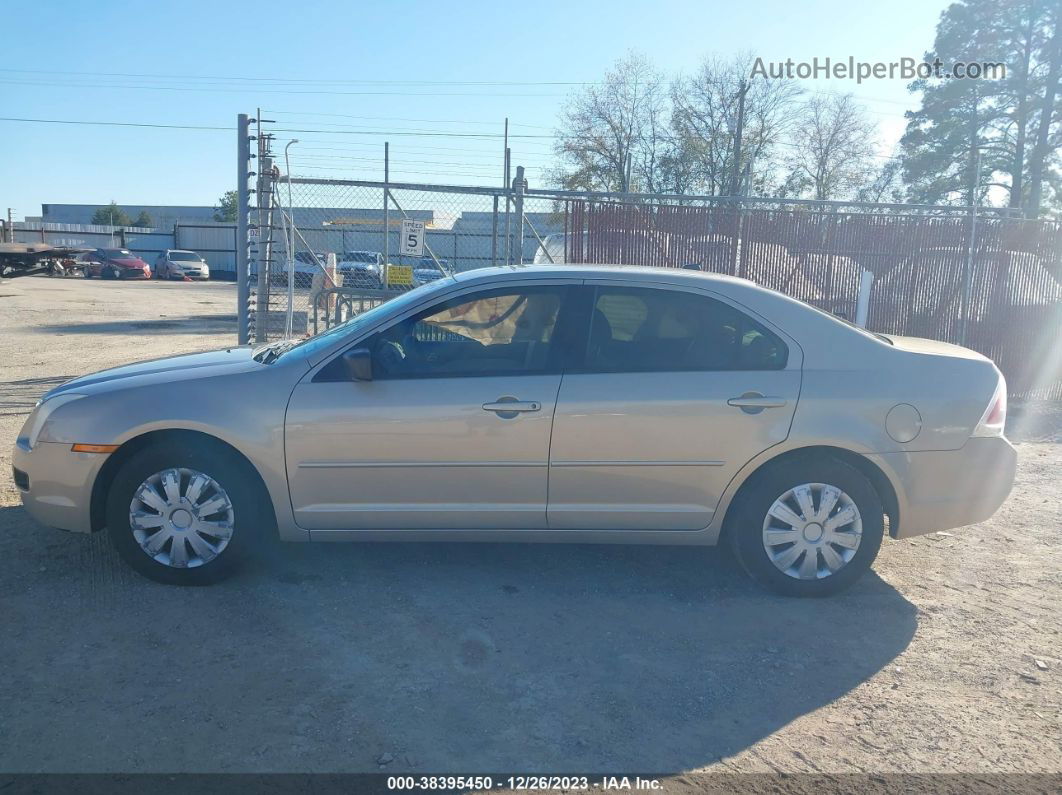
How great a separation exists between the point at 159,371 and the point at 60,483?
74 cm

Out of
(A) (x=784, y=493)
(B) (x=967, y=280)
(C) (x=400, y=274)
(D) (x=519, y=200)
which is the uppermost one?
(D) (x=519, y=200)

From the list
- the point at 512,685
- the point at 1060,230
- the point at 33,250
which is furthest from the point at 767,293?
the point at 33,250

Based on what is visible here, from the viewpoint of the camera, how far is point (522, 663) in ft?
12.7

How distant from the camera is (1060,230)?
1067 cm

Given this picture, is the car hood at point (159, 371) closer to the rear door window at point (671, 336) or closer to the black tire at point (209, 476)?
the black tire at point (209, 476)

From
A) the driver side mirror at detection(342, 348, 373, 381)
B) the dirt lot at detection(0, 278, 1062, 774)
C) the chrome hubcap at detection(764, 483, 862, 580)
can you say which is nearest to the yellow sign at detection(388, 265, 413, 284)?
the dirt lot at detection(0, 278, 1062, 774)

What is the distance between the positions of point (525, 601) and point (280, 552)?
1.52 m

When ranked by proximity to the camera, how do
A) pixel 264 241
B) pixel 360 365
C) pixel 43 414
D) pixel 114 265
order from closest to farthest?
1. pixel 360 365
2. pixel 43 414
3. pixel 264 241
4. pixel 114 265

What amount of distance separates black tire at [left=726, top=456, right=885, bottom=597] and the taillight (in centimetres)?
64

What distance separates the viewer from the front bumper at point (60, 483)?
4473mm

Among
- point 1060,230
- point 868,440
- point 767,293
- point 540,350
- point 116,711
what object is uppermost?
point 1060,230

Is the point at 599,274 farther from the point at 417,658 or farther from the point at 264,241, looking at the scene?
the point at 264,241

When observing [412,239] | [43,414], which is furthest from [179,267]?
[43,414]

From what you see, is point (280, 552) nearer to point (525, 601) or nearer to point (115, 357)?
point (525, 601)
